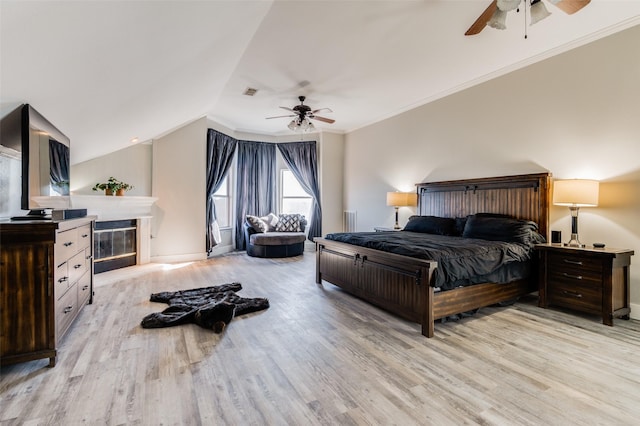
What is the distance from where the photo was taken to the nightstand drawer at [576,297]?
2.86m

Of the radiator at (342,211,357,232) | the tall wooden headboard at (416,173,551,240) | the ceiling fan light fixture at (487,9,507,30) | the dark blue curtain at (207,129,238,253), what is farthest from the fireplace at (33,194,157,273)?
the ceiling fan light fixture at (487,9,507,30)

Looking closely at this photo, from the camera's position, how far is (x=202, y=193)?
19.4ft

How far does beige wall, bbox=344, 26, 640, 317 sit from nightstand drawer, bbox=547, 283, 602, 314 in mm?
502

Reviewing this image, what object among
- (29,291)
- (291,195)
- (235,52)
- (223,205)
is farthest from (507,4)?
(223,205)

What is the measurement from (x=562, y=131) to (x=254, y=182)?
18.4 ft

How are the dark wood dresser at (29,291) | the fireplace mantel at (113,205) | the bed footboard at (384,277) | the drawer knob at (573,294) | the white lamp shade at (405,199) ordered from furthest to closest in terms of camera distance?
the white lamp shade at (405,199) < the fireplace mantel at (113,205) < the drawer knob at (573,294) < the bed footboard at (384,277) < the dark wood dresser at (29,291)

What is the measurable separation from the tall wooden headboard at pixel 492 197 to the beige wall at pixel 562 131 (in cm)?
14

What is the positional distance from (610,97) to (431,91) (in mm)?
2156

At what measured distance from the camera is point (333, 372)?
6.57 ft

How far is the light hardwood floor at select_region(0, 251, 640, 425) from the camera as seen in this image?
1604mm

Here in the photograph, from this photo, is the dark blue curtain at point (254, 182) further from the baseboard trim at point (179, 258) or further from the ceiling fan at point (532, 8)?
the ceiling fan at point (532, 8)

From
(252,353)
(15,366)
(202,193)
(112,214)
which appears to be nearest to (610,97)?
(252,353)

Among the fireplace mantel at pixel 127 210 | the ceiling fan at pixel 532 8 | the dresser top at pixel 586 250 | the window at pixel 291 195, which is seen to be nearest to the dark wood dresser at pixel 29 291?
the fireplace mantel at pixel 127 210

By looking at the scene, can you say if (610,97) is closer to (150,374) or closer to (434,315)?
(434,315)
